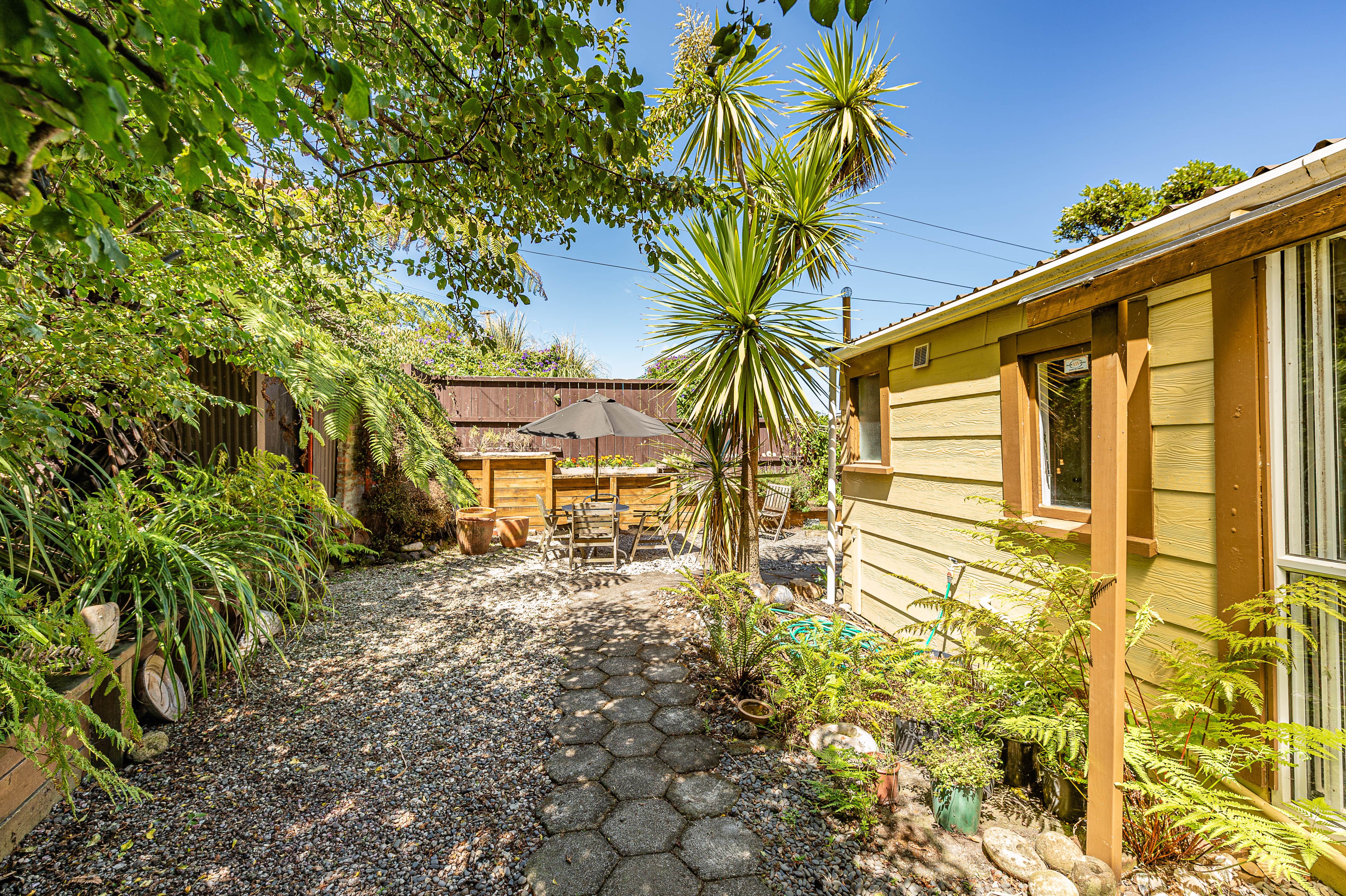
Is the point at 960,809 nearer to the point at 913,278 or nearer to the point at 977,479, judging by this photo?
the point at 977,479

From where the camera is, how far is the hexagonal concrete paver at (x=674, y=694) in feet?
9.16

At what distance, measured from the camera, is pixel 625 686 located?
9.84ft

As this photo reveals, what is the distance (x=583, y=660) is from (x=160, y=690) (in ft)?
7.21

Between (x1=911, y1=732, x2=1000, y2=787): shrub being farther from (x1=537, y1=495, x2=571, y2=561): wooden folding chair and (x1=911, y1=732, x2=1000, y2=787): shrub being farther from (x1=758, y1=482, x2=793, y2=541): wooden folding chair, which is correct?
(x1=758, y1=482, x2=793, y2=541): wooden folding chair

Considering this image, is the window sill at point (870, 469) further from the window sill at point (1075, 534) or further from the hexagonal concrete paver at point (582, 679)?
the hexagonal concrete paver at point (582, 679)

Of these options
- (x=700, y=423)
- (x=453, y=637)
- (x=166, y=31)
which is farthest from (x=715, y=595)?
(x=166, y=31)

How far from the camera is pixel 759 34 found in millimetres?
1247

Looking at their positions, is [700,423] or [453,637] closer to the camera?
[453,637]

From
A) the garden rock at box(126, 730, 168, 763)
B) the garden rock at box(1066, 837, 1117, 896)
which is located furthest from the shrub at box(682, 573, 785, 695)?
the garden rock at box(126, 730, 168, 763)

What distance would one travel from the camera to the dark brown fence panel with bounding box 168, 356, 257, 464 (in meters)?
3.41

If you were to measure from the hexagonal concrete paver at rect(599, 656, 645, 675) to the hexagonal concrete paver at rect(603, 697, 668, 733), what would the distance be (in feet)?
1.06

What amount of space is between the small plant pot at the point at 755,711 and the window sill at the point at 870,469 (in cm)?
222

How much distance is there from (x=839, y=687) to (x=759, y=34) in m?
2.57

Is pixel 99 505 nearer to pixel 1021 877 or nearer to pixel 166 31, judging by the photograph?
pixel 166 31
